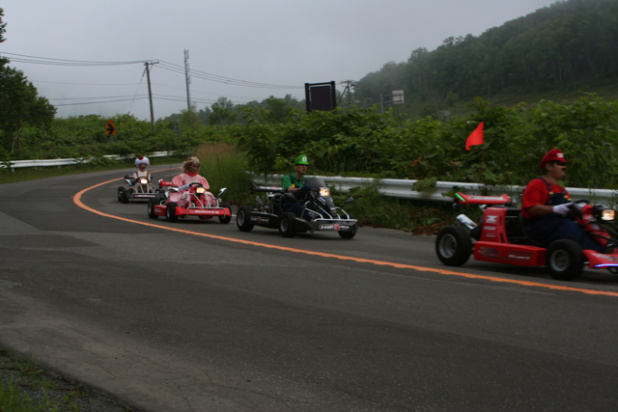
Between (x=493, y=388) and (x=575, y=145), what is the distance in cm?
894

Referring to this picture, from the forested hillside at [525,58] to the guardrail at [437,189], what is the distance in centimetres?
758

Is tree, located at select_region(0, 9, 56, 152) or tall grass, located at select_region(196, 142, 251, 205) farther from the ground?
tree, located at select_region(0, 9, 56, 152)

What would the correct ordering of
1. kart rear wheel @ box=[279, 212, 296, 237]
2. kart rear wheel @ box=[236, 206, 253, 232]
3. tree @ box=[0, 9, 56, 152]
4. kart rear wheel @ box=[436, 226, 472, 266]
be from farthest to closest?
tree @ box=[0, 9, 56, 152], kart rear wheel @ box=[236, 206, 253, 232], kart rear wheel @ box=[279, 212, 296, 237], kart rear wheel @ box=[436, 226, 472, 266]

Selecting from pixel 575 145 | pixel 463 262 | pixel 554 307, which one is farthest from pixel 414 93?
pixel 554 307

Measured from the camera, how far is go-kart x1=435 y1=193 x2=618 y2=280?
283 inches

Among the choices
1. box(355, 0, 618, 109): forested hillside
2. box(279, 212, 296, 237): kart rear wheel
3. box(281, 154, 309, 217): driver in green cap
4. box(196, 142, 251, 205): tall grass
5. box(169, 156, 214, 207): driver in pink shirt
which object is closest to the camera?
box(279, 212, 296, 237): kart rear wheel

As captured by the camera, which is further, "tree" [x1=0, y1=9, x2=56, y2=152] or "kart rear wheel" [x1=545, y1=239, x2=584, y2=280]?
"tree" [x1=0, y1=9, x2=56, y2=152]

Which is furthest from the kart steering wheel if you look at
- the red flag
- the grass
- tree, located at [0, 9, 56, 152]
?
tree, located at [0, 9, 56, 152]

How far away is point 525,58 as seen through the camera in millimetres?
29594

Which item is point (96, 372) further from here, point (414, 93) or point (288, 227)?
point (414, 93)

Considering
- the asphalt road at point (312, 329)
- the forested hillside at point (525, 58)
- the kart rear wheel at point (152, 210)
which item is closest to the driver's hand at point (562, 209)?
the asphalt road at point (312, 329)

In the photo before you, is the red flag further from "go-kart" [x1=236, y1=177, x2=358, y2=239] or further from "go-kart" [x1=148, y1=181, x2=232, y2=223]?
"go-kart" [x1=148, y1=181, x2=232, y2=223]

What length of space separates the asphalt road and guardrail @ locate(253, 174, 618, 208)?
3.16 m

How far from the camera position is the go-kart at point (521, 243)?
283 inches
